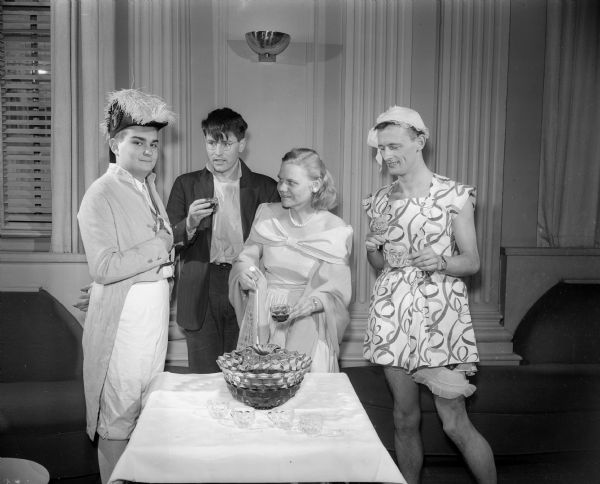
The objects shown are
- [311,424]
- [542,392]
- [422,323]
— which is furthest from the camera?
[542,392]

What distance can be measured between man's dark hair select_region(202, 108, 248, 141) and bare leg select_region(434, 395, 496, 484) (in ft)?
4.52

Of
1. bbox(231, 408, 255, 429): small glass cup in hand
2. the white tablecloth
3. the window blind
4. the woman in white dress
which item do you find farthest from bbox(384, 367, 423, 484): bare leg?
the window blind

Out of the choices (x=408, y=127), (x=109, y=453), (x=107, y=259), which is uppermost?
(x=408, y=127)

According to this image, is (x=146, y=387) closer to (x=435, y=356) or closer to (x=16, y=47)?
(x=435, y=356)

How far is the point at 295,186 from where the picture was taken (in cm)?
271

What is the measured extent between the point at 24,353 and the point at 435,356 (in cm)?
173

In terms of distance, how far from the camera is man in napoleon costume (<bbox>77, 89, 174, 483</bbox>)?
99.7 inches

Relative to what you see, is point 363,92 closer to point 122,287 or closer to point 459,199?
point 459,199

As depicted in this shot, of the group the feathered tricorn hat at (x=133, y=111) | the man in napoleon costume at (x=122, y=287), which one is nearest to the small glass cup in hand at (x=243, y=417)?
the man in napoleon costume at (x=122, y=287)

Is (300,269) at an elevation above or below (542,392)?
above

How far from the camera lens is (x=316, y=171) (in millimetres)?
2717

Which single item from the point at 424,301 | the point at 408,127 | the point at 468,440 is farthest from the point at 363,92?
the point at 468,440

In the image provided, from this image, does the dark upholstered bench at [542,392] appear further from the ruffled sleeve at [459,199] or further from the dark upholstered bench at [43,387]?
the dark upholstered bench at [43,387]

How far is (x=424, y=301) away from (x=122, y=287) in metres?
1.15
